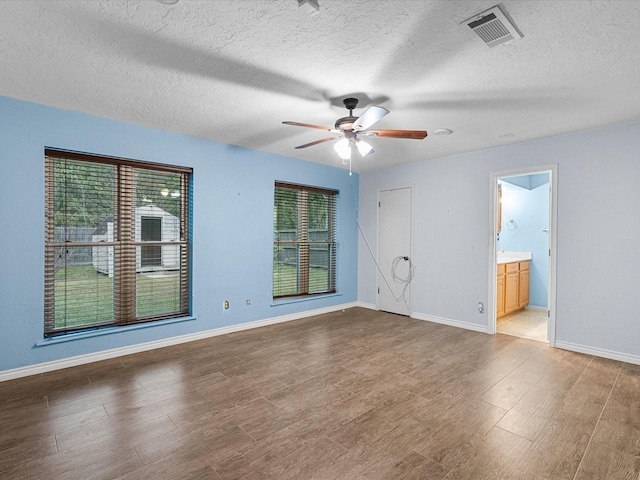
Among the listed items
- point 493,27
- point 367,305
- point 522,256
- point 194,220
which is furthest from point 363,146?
point 522,256

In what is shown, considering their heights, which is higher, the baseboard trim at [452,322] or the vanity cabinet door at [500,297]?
the vanity cabinet door at [500,297]

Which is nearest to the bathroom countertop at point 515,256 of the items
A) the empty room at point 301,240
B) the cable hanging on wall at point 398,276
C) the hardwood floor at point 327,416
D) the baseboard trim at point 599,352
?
the empty room at point 301,240

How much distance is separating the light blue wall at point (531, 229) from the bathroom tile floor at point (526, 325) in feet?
1.49

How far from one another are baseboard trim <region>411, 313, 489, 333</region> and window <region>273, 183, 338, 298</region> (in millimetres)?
1570

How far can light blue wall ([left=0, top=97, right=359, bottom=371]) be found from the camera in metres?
2.99

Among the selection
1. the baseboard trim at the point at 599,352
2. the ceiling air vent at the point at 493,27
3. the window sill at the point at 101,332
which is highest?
the ceiling air vent at the point at 493,27

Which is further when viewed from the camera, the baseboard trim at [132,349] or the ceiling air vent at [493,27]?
the baseboard trim at [132,349]

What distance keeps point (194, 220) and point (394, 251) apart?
3.24 metres

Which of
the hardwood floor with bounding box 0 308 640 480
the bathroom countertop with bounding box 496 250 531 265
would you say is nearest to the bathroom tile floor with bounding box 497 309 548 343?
the hardwood floor with bounding box 0 308 640 480

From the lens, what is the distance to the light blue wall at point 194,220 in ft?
9.80

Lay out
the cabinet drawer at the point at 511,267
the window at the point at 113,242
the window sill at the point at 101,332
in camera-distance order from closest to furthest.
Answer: the window sill at the point at 101,332
the window at the point at 113,242
the cabinet drawer at the point at 511,267

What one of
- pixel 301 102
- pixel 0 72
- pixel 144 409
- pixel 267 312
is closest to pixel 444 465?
pixel 144 409

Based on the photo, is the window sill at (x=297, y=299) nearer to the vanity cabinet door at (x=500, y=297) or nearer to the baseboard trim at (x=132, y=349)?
the baseboard trim at (x=132, y=349)

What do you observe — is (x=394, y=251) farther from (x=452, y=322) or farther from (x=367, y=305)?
(x=452, y=322)
